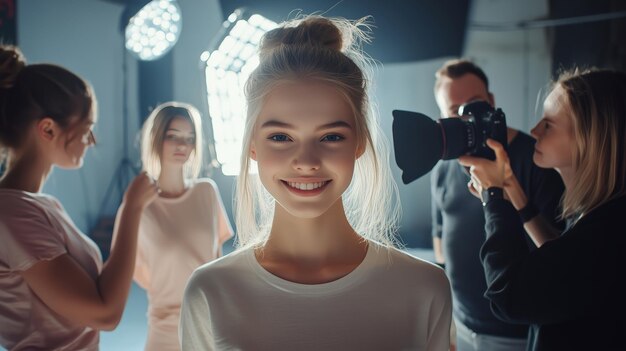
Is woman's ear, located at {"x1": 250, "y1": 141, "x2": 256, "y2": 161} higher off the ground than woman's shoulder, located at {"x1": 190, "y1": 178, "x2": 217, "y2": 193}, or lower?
higher

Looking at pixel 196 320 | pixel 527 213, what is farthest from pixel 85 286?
pixel 527 213

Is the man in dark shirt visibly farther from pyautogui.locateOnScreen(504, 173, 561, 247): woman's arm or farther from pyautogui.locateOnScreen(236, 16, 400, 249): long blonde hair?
pyautogui.locateOnScreen(236, 16, 400, 249): long blonde hair

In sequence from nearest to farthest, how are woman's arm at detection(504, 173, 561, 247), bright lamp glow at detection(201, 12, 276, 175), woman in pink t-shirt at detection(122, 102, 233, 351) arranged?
woman's arm at detection(504, 173, 561, 247), woman in pink t-shirt at detection(122, 102, 233, 351), bright lamp glow at detection(201, 12, 276, 175)

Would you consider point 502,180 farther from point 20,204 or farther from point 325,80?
point 20,204

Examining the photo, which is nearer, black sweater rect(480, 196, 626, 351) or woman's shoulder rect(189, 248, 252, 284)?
woman's shoulder rect(189, 248, 252, 284)

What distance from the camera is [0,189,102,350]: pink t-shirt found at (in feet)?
2.94

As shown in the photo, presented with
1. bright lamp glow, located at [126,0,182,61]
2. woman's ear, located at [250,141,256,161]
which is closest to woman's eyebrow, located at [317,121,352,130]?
woman's ear, located at [250,141,256,161]

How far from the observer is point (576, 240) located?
0.92 metres

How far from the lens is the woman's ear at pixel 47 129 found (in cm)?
102

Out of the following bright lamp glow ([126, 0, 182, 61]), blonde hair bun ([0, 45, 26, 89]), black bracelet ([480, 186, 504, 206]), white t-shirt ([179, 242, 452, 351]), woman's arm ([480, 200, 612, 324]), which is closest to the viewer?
white t-shirt ([179, 242, 452, 351])

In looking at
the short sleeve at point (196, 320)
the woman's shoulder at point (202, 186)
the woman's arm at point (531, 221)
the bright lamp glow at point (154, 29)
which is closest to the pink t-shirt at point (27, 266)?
the short sleeve at point (196, 320)

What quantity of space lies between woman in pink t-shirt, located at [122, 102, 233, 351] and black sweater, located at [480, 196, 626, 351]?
0.95 meters

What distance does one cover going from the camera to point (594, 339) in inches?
35.6

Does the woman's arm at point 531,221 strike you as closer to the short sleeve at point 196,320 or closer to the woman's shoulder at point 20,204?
the short sleeve at point 196,320
